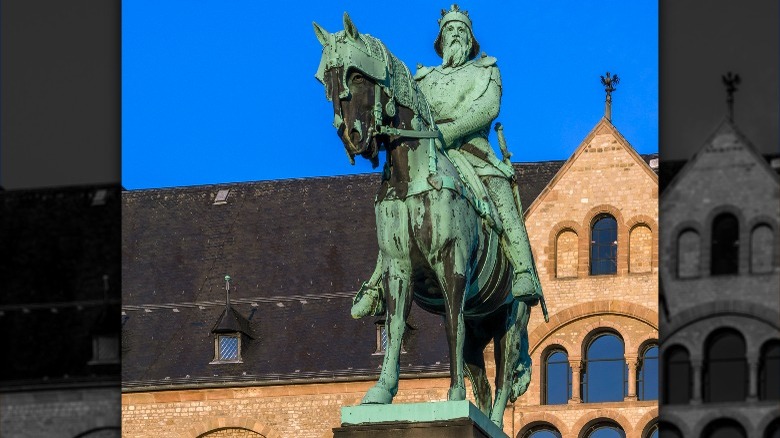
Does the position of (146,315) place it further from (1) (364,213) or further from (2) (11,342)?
(2) (11,342)

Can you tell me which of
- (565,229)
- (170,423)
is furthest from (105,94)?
(170,423)

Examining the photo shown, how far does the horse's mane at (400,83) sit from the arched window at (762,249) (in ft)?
8.98

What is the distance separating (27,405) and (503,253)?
430 centimetres

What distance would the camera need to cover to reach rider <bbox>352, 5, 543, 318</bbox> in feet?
68.1

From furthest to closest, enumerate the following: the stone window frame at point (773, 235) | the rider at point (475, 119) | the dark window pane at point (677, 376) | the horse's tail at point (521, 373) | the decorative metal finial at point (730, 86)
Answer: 1. the horse's tail at point (521, 373)
2. the rider at point (475, 119)
3. the stone window frame at point (773, 235)
4. the dark window pane at point (677, 376)
5. the decorative metal finial at point (730, 86)

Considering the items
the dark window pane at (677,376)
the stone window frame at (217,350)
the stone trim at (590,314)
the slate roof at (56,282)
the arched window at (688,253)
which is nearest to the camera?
the slate roof at (56,282)

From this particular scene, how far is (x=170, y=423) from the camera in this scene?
51.7m

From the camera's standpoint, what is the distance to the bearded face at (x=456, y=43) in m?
21.3

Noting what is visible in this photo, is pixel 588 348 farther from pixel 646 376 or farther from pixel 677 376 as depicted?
pixel 677 376

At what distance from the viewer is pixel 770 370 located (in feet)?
65.5

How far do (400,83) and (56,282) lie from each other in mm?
3275

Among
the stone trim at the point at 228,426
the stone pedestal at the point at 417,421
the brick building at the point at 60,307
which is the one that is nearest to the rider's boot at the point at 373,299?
the stone pedestal at the point at 417,421

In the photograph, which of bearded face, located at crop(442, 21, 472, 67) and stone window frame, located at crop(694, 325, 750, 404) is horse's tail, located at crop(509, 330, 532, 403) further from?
bearded face, located at crop(442, 21, 472, 67)

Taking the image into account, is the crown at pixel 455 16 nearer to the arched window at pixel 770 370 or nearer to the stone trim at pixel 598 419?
the arched window at pixel 770 370
